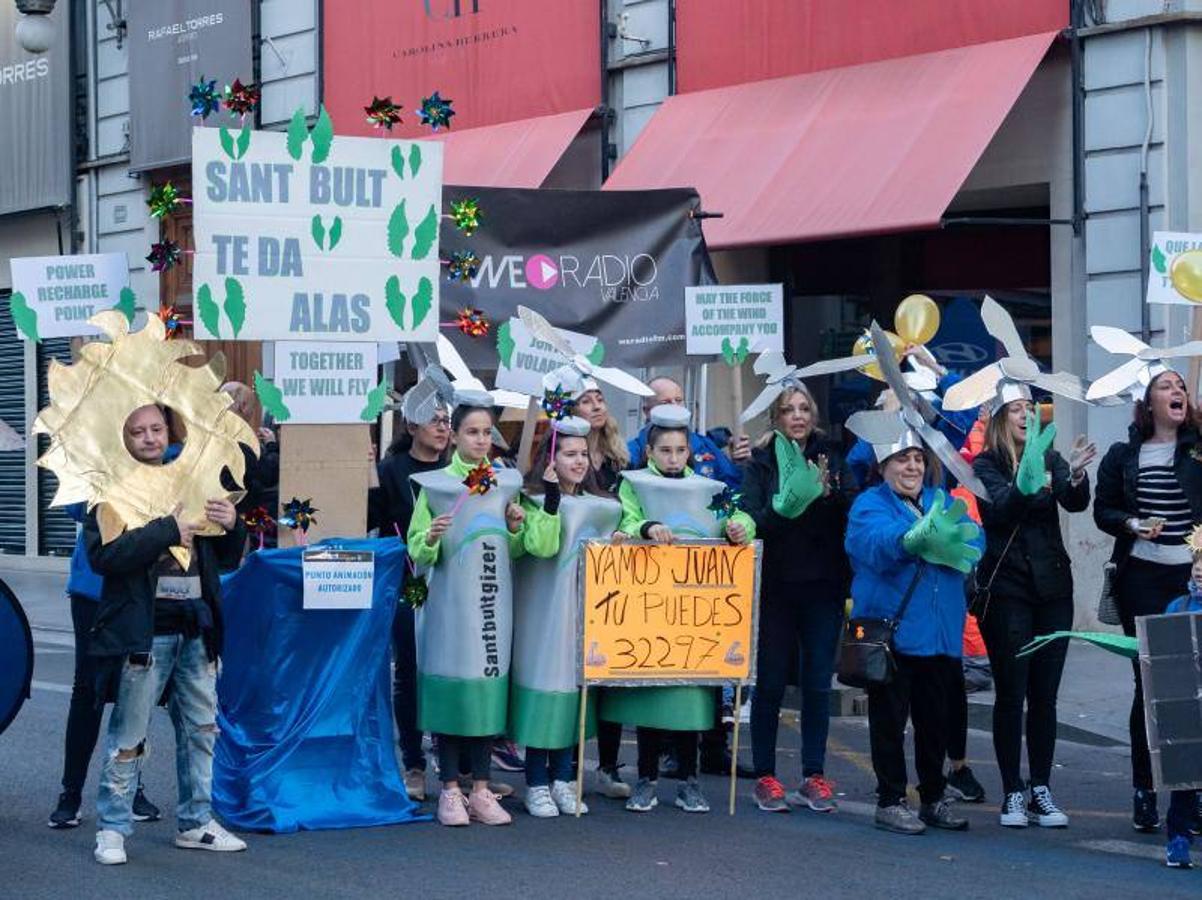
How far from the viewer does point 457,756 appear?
8.88 meters

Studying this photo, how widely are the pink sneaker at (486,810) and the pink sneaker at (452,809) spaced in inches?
1.7

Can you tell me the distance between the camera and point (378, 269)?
9.13m

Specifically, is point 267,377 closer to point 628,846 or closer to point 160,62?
point 628,846

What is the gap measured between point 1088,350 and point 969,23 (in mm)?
2409

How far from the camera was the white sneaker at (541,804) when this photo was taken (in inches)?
352

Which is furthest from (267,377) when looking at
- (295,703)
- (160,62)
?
(160,62)

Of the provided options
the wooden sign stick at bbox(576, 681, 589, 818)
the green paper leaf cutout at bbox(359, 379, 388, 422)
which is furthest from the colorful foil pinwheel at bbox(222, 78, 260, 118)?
the wooden sign stick at bbox(576, 681, 589, 818)

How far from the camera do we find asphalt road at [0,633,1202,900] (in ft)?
24.6

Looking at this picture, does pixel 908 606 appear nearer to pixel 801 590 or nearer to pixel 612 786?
pixel 801 590

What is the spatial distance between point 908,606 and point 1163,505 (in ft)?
3.75

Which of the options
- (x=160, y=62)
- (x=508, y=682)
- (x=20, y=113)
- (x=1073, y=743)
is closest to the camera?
(x=508, y=682)

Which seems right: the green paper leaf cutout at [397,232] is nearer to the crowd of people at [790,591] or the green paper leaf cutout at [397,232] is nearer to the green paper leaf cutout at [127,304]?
the crowd of people at [790,591]

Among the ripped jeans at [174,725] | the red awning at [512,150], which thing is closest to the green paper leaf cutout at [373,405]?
the ripped jeans at [174,725]

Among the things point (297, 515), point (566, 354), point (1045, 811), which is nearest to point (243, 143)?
point (297, 515)
